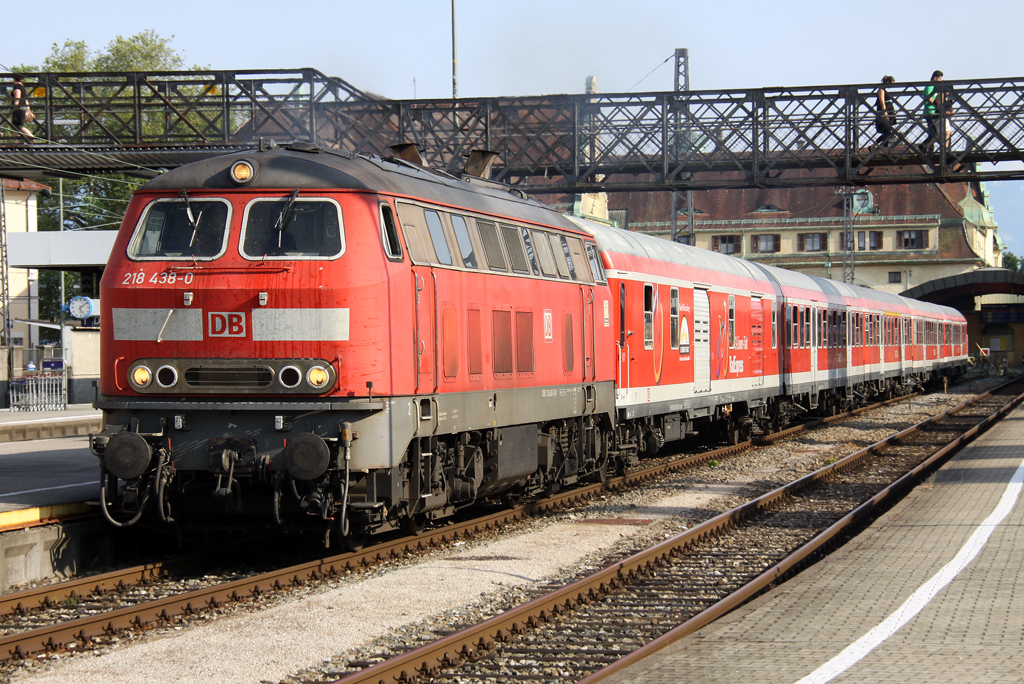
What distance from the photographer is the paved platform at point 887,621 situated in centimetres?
673

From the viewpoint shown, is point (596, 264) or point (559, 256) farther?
point (596, 264)

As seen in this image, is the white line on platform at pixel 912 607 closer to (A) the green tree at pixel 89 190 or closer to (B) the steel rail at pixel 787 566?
(B) the steel rail at pixel 787 566

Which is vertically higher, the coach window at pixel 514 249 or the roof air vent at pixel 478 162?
the roof air vent at pixel 478 162

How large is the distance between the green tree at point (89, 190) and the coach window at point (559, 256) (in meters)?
59.4

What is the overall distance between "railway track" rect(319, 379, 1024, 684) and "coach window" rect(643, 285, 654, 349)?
10.4ft

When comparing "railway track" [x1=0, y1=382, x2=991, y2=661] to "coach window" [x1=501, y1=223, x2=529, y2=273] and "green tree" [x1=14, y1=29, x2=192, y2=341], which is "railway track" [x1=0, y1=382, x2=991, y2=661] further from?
"green tree" [x1=14, y1=29, x2=192, y2=341]

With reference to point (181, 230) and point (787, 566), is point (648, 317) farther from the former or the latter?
point (181, 230)

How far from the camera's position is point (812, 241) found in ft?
306

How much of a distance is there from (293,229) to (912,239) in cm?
8838

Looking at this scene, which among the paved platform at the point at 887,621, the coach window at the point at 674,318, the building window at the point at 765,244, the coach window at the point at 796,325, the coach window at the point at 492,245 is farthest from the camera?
the building window at the point at 765,244

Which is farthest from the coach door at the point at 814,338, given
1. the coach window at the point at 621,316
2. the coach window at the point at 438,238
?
the coach window at the point at 438,238

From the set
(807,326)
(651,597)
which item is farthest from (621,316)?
(807,326)

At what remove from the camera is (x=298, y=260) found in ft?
32.1

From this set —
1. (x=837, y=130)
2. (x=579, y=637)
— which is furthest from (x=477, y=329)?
A: (x=837, y=130)
